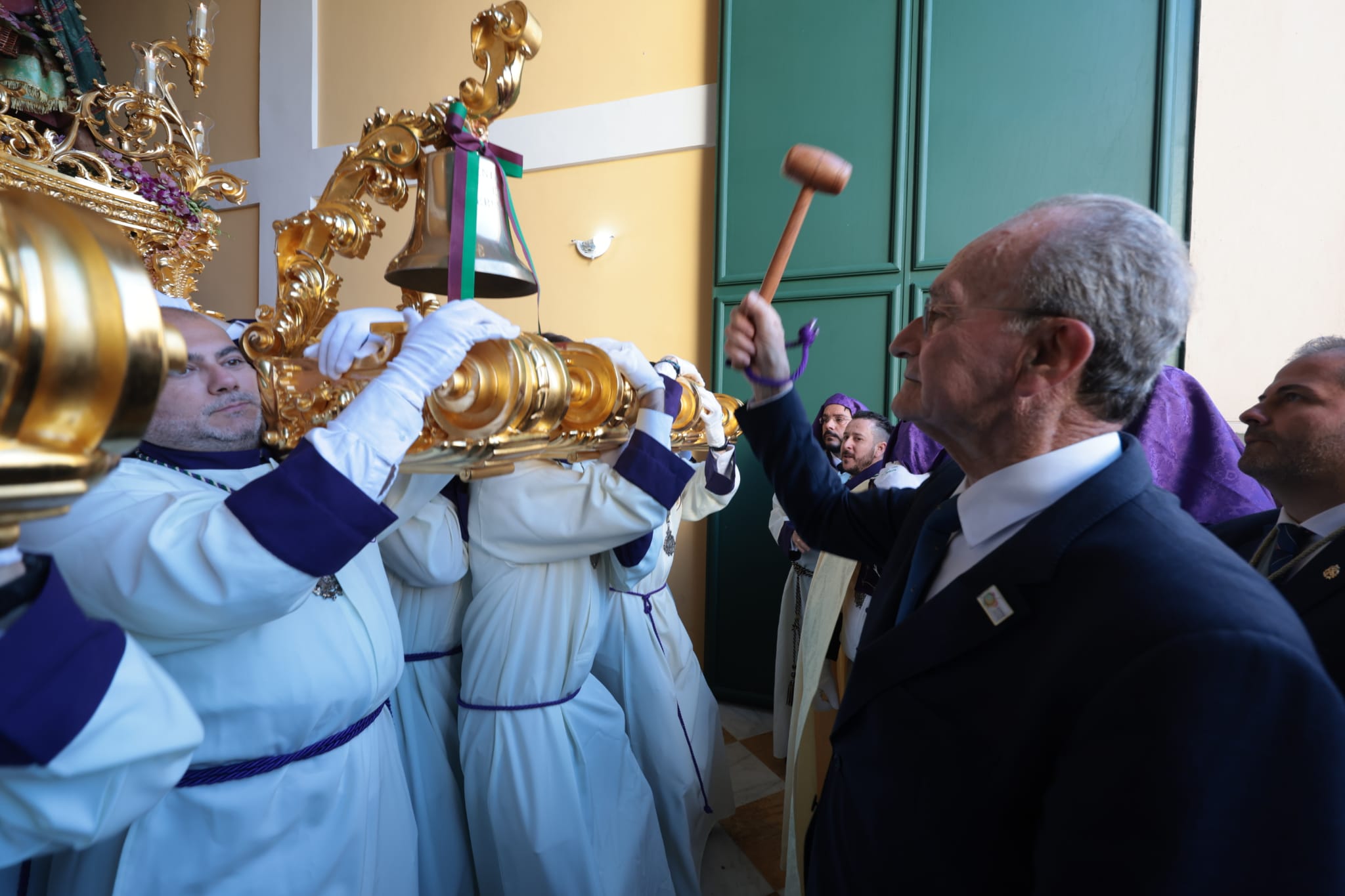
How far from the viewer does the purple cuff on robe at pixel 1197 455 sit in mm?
2002

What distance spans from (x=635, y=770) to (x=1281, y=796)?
2.03m

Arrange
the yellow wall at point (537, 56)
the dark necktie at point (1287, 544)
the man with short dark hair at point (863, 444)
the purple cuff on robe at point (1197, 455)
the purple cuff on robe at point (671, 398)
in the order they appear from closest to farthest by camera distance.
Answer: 1. the dark necktie at point (1287, 544)
2. the purple cuff on robe at point (671, 398)
3. the purple cuff on robe at point (1197, 455)
4. the man with short dark hair at point (863, 444)
5. the yellow wall at point (537, 56)

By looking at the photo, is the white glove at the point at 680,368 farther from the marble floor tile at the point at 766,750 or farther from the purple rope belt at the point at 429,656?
the marble floor tile at the point at 766,750

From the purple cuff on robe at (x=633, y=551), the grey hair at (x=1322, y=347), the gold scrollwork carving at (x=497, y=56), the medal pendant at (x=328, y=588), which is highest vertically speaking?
the gold scrollwork carving at (x=497, y=56)

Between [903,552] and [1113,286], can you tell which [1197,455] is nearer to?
[903,552]

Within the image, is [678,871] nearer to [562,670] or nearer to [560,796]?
[560,796]

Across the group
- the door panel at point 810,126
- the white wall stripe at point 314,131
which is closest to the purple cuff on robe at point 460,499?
the door panel at point 810,126

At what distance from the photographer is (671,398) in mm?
1740

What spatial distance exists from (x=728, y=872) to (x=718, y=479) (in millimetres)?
1580

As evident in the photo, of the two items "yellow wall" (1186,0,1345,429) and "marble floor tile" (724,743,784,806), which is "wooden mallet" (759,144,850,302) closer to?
"marble floor tile" (724,743,784,806)

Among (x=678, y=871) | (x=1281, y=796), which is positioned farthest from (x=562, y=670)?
(x=1281, y=796)

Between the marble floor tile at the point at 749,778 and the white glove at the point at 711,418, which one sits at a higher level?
the white glove at the point at 711,418

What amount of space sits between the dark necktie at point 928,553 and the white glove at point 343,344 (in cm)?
87

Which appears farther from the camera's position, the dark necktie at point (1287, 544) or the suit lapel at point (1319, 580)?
the dark necktie at point (1287, 544)
